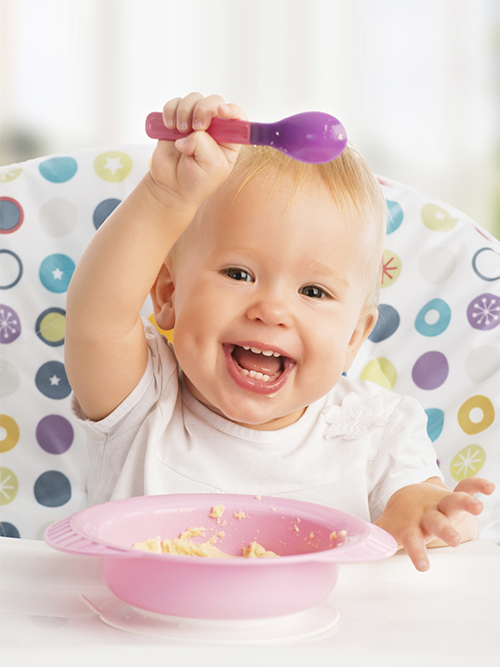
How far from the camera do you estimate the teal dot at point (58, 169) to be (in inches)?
43.8

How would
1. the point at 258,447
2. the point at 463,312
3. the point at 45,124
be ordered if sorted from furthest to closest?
1. the point at 45,124
2. the point at 463,312
3. the point at 258,447

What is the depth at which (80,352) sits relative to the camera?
2.48ft

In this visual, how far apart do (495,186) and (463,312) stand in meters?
2.32

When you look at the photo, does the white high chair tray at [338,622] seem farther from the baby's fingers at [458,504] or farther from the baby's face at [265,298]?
the baby's face at [265,298]

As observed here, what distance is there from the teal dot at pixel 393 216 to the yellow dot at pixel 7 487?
72 cm

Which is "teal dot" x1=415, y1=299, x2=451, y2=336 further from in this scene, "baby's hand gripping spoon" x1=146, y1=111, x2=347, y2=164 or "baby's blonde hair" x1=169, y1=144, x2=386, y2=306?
"baby's hand gripping spoon" x1=146, y1=111, x2=347, y2=164

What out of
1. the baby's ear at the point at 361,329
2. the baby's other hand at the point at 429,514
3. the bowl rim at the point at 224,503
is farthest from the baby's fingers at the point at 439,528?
the baby's ear at the point at 361,329

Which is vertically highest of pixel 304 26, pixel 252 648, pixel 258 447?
pixel 304 26

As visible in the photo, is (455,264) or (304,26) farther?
→ (304,26)

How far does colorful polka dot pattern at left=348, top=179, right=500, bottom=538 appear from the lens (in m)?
1.06

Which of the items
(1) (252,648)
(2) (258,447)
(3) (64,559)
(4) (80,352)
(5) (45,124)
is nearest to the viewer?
(1) (252,648)

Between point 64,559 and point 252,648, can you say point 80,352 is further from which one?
point 252,648

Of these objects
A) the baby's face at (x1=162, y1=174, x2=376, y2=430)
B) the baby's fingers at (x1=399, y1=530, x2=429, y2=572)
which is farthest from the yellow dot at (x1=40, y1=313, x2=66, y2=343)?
the baby's fingers at (x1=399, y1=530, x2=429, y2=572)

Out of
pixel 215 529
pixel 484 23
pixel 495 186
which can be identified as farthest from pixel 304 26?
pixel 215 529
